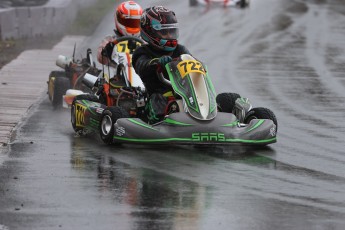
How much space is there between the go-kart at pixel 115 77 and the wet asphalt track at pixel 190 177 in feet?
1.93

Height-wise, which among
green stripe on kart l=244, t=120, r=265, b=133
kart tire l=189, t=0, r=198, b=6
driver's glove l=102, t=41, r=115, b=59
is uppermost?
green stripe on kart l=244, t=120, r=265, b=133

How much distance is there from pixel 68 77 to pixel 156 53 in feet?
12.0

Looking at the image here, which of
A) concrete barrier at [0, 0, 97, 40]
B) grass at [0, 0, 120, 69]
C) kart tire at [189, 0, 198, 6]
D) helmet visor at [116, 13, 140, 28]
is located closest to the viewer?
helmet visor at [116, 13, 140, 28]

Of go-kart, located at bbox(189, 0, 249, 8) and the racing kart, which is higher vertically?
the racing kart

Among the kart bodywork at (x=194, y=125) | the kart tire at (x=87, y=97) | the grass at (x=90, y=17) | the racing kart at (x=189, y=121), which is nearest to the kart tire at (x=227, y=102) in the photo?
the racing kart at (x=189, y=121)

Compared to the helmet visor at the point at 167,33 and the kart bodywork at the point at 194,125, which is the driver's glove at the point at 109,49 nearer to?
the helmet visor at the point at 167,33

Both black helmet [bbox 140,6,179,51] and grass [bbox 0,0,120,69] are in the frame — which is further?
grass [bbox 0,0,120,69]

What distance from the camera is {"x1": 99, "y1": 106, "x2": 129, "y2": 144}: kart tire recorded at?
1006cm

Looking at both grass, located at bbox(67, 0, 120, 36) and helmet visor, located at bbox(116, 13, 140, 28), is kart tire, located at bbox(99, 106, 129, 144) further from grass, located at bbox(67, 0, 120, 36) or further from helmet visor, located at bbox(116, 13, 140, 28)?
grass, located at bbox(67, 0, 120, 36)

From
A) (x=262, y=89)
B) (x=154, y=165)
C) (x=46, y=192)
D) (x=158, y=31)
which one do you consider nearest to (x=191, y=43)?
(x=262, y=89)

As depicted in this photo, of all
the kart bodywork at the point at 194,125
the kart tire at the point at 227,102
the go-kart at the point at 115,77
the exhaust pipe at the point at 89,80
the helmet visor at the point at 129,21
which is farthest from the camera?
the helmet visor at the point at 129,21

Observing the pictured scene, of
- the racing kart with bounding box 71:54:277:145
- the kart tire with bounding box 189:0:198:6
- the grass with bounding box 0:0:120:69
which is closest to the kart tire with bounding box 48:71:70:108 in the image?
the racing kart with bounding box 71:54:277:145

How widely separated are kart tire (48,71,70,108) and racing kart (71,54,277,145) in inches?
113

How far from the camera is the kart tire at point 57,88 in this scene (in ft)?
43.9
